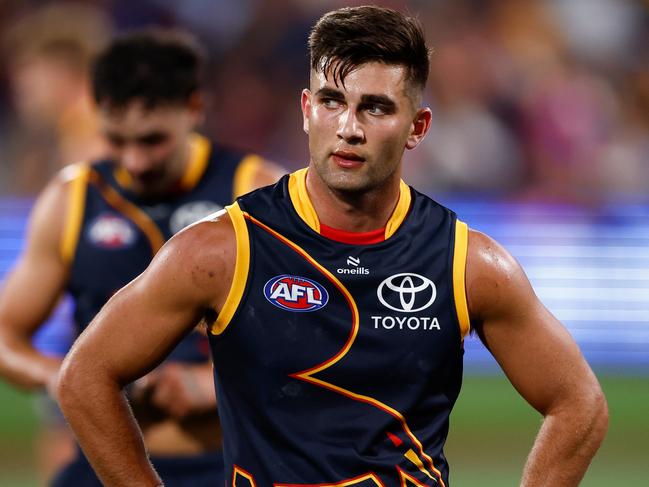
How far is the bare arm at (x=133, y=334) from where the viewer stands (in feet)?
10.8

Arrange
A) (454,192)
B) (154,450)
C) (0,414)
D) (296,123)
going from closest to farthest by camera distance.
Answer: (154,450) → (0,414) → (454,192) → (296,123)

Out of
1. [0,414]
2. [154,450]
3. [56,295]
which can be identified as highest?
[56,295]

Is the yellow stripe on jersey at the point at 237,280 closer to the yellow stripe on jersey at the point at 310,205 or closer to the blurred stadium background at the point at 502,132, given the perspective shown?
the yellow stripe on jersey at the point at 310,205

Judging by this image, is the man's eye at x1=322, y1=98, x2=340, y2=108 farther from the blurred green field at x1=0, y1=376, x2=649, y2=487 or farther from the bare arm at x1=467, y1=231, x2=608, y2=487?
the blurred green field at x1=0, y1=376, x2=649, y2=487

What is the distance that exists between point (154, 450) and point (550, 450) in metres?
1.93

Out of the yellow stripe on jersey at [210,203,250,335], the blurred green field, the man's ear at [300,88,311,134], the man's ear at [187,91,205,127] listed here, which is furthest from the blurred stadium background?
the yellow stripe on jersey at [210,203,250,335]

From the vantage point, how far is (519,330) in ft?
11.4

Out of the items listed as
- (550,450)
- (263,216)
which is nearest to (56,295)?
(263,216)

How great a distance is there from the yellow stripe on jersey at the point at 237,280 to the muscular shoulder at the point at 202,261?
0.5 inches

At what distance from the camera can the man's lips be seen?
333 centimetres

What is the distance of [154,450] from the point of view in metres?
4.99

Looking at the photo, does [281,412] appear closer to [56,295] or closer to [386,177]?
[386,177]

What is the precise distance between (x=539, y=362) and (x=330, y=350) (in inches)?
21.6

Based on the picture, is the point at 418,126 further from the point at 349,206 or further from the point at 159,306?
the point at 159,306
